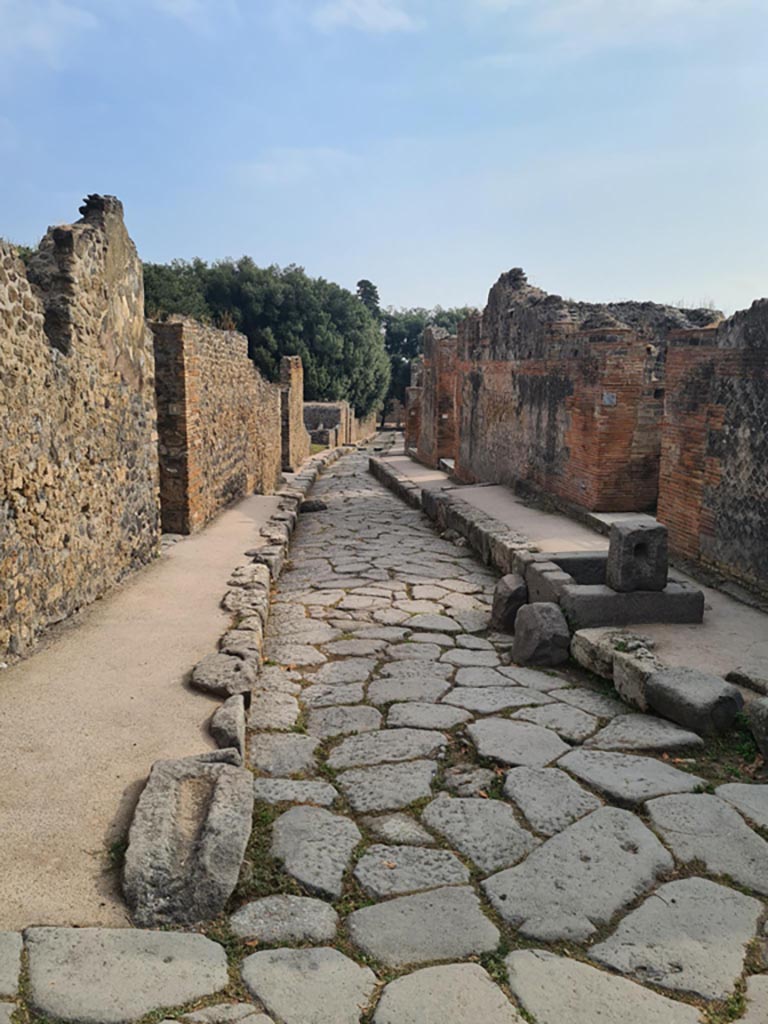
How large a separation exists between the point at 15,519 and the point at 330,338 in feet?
98.9

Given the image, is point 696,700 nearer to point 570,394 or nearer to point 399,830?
point 399,830

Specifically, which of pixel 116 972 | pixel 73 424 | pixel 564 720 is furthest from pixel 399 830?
pixel 73 424

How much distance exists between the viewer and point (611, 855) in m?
3.01

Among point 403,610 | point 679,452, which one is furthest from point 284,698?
point 679,452

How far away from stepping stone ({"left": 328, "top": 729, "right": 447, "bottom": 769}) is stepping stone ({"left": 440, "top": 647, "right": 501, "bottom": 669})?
1124mm

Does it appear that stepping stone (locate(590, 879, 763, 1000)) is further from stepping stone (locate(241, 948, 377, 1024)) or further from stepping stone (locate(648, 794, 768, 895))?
stepping stone (locate(241, 948, 377, 1024))

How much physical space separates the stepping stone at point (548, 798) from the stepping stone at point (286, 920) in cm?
100

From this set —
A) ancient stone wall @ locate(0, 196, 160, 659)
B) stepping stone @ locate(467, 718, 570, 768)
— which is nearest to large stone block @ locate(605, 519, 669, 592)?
stepping stone @ locate(467, 718, 570, 768)

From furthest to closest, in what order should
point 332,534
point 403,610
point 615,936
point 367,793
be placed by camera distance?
point 332,534 → point 403,610 → point 367,793 → point 615,936

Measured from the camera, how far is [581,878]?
287cm

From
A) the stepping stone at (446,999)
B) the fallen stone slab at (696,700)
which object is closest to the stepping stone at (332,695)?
the fallen stone slab at (696,700)

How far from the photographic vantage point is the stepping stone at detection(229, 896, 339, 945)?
2.52 meters

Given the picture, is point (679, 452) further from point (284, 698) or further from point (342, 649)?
point (284, 698)

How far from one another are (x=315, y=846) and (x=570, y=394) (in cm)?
771
